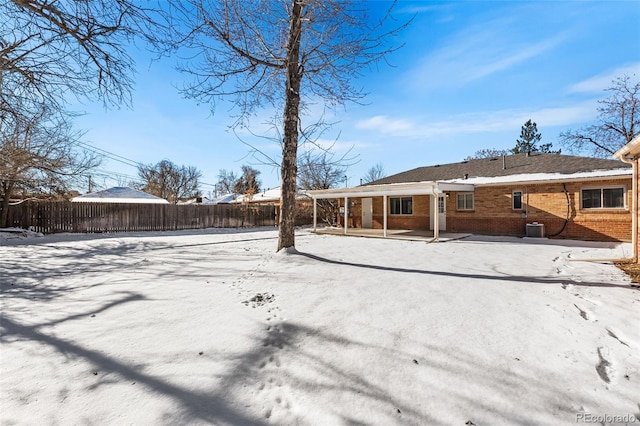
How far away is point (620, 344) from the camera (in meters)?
2.91

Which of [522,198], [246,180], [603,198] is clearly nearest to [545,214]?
[522,198]

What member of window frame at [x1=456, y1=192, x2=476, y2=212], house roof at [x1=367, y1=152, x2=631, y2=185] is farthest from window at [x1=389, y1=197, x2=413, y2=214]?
window frame at [x1=456, y1=192, x2=476, y2=212]

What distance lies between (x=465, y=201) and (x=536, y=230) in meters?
3.34

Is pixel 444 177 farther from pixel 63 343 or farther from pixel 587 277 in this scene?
pixel 63 343

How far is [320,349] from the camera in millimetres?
2855

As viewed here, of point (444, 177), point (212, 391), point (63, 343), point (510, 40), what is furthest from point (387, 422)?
point (444, 177)

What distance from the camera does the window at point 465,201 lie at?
574 inches

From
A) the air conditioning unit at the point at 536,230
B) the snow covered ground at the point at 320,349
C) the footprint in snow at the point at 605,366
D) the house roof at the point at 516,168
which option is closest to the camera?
the snow covered ground at the point at 320,349

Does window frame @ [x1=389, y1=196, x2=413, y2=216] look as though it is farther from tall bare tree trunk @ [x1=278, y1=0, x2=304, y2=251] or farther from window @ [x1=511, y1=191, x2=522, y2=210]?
tall bare tree trunk @ [x1=278, y1=0, x2=304, y2=251]

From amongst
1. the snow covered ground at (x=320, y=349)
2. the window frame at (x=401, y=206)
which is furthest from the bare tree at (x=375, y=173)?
the snow covered ground at (x=320, y=349)

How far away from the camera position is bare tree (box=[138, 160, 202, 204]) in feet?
151

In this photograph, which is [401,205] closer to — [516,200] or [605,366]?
[516,200]

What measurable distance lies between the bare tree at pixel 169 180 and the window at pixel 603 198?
148ft

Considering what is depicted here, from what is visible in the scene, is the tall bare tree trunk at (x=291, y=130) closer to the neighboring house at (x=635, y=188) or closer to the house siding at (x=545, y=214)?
the neighboring house at (x=635, y=188)
